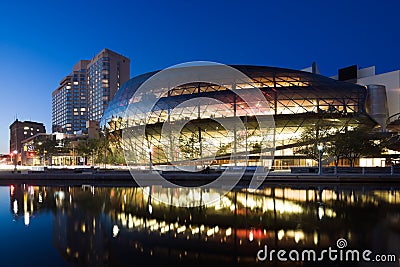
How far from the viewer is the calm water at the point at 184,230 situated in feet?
33.2

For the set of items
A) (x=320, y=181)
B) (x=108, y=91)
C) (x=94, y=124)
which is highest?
(x=108, y=91)

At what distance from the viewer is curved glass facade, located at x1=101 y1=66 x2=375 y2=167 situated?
192 feet

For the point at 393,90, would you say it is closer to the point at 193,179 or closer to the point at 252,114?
the point at 252,114

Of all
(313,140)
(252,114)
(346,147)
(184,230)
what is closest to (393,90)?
(313,140)

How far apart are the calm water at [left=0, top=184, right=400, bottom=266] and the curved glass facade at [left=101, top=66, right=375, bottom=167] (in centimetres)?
3705

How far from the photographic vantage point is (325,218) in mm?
15352

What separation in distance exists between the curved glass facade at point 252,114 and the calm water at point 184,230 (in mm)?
37047

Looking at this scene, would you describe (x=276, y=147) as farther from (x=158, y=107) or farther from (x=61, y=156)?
(x=61, y=156)

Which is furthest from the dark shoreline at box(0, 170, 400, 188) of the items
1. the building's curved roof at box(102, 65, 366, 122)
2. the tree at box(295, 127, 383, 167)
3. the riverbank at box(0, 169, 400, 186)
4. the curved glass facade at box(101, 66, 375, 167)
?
the building's curved roof at box(102, 65, 366, 122)

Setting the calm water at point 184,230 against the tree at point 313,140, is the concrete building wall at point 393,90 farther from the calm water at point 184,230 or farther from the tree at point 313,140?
the calm water at point 184,230

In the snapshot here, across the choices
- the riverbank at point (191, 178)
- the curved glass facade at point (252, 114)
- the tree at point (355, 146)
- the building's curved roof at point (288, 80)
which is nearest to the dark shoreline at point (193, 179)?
the riverbank at point (191, 178)

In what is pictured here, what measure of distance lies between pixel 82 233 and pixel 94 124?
4409 inches

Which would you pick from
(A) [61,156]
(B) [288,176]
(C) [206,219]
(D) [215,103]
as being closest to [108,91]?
(A) [61,156]

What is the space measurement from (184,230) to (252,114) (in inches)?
1878
